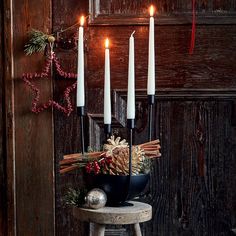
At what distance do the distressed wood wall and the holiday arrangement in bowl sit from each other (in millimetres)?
283

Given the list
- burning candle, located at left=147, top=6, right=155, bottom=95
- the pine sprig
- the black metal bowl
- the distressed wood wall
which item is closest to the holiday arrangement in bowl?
the black metal bowl

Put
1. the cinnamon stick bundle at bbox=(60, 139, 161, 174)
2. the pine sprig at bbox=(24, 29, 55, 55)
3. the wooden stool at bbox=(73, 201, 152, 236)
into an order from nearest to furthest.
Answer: the wooden stool at bbox=(73, 201, 152, 236)
the cinnamon stick bundle at bbox=(60, 139, 161, 174)
the pine sprig at bbox=(24, 29, 55, 55)

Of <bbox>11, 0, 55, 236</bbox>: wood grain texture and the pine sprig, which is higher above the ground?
the pine sprig

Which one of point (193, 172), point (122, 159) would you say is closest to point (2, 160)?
point (122, 159)

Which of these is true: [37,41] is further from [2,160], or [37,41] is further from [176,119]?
[176,119]

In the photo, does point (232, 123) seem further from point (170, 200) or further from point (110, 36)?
point (110, 36)

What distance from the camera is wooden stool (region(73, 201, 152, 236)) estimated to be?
4.55ft

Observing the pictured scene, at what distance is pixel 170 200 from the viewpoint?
1.79m

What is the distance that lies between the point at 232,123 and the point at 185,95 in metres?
0.18

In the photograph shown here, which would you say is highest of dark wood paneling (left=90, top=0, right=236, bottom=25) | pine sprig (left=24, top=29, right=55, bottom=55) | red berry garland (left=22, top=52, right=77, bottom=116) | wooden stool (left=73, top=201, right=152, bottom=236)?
dark wood paneling (left=90, top=0, right=236, bottom=25)

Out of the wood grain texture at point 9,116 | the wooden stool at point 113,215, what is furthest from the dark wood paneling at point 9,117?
the wooden stool at point 113,215

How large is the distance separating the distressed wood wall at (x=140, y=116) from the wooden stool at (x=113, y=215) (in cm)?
35

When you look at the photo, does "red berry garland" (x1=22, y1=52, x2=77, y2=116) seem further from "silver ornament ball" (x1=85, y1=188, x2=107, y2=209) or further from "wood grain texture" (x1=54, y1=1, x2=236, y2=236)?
"silver ornament ball" (x1=85, y1=188, x2=107, y2=209)

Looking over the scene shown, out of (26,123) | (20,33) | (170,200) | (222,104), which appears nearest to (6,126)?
(26,123)
